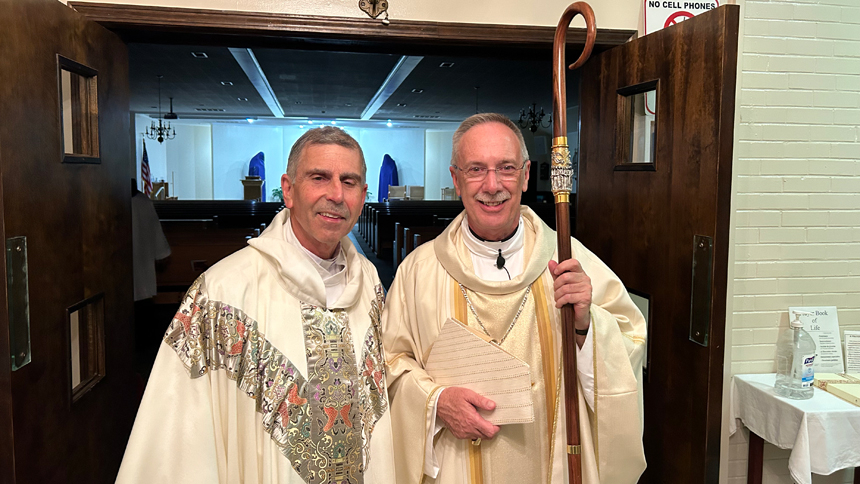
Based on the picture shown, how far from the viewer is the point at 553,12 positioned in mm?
2705

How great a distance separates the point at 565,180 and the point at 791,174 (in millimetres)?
1753

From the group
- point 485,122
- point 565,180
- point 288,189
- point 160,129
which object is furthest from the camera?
point 160,129

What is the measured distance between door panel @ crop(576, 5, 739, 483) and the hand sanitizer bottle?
566 millimetres

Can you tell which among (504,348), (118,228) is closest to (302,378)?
(504,348)

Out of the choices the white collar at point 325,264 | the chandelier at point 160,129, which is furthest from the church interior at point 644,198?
the chandelier at point 160,129

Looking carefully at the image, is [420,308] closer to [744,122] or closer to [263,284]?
[263,284]

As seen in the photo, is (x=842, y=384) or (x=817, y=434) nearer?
(x=817, y=434)

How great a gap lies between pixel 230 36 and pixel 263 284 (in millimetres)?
1420

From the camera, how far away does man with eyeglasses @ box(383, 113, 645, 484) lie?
6.08 ft

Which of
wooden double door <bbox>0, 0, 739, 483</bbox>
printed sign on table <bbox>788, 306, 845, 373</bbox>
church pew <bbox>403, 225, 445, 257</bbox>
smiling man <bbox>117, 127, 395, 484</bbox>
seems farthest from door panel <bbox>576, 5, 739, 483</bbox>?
church pew <bbox>403, 225, 445, 257</bbox>

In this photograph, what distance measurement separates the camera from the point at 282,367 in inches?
66.1

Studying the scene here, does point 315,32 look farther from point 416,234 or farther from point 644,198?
point 416,234

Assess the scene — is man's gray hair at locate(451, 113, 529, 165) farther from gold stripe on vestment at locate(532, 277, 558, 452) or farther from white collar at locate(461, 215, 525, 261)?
gold stripe on vestment at locate(532, 277, 558, 452)

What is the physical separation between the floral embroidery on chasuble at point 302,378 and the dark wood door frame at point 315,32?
1339mm
